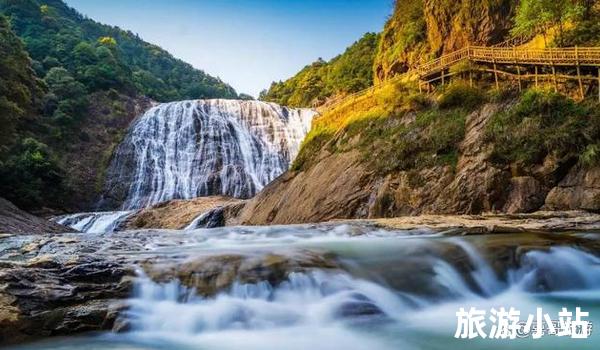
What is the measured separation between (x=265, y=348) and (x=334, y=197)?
12387 mm

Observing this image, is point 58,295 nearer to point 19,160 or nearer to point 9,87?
point 9,87

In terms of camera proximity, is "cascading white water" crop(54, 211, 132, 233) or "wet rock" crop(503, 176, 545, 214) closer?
"wet rock" crop(503, 176, 545, 214)

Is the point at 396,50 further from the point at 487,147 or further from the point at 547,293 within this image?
the point at 547,293

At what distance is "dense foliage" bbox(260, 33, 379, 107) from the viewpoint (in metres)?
49.1

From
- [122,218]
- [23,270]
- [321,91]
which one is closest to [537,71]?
[23,270]

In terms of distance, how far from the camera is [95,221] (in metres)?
24.4

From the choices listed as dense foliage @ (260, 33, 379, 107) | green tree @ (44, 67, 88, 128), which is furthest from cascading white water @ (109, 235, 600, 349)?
dense foliage @ (260, 33, 379, 107)

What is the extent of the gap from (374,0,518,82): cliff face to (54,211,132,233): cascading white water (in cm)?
2062

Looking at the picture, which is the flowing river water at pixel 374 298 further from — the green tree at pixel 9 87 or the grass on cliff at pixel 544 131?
the green tree at pixel 9 87

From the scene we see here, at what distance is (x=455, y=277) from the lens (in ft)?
22.8

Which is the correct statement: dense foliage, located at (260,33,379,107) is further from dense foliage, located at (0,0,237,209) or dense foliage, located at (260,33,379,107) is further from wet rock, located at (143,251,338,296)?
wet rock, located at (143,251,338,296)

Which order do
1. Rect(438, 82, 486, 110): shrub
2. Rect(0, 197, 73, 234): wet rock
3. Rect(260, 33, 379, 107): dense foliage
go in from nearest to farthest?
Rect(0, 197, 73, 234): wet rock
Rect(438, 82, 486, 110): shrub
Rect(260, 33, 379, 107): dense foliage

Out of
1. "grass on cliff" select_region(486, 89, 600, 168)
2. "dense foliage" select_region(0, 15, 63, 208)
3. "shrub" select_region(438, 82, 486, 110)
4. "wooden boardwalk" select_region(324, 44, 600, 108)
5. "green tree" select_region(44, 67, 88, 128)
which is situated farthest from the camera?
"green tree" select_region(44, 67, 88, 128)

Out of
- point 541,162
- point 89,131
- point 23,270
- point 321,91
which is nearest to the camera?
point 23,270
